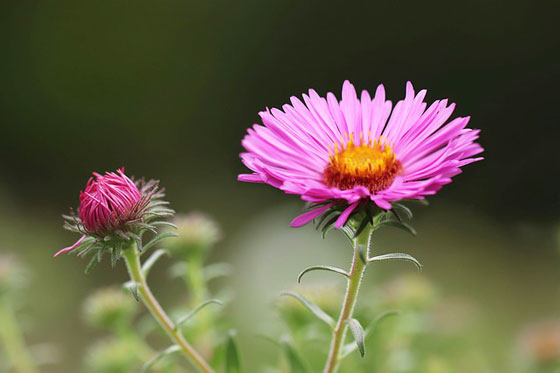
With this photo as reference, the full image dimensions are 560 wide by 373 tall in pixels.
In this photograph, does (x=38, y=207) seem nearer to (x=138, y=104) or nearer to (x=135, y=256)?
(x=138, y=104)

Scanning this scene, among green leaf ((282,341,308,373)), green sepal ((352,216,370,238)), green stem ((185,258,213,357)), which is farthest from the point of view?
green stem ((185,258,213,357))

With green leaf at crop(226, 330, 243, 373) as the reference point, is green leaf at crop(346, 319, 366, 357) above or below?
below

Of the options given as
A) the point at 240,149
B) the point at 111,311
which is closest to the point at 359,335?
the point at 111,311

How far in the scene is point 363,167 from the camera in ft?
1.31

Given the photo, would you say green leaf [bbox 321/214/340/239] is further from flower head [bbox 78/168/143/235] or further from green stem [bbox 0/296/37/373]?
green stem [bbox 0/296/37/373]

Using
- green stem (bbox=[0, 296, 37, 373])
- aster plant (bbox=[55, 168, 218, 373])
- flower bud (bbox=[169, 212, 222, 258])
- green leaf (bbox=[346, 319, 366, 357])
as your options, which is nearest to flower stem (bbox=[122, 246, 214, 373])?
aster plant (bbox=[55, 168, 218, 373])

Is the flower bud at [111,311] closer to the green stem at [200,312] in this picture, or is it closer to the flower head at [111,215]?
the green stem at [200,312]

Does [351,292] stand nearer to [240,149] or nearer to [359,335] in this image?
[359,335]

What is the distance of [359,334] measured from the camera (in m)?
0.35

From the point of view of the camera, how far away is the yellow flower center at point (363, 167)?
39 centimetres

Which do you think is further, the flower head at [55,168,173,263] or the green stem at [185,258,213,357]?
the green stem at [185,258,213,357]

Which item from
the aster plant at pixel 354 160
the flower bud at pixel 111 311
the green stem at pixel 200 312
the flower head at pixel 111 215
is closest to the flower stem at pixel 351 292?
the aster plant at pixel 354 160

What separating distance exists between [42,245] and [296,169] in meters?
1.56

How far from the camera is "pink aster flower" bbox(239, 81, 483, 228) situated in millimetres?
355
